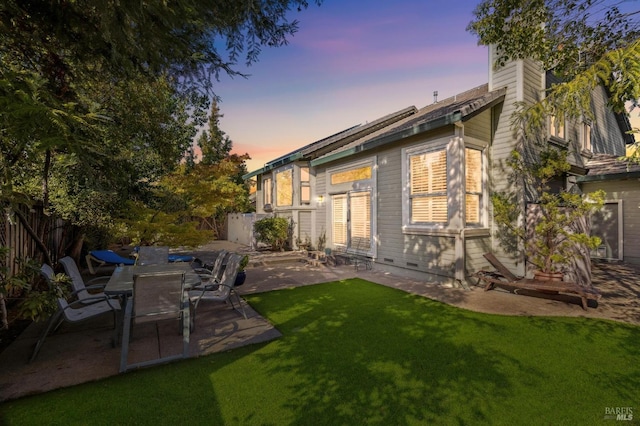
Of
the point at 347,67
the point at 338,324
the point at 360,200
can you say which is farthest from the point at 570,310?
the point at 347,67

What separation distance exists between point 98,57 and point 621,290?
465 inches

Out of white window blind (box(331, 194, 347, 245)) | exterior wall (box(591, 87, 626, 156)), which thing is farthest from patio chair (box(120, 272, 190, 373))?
exterior wall (box(591, 87, 626, 156))

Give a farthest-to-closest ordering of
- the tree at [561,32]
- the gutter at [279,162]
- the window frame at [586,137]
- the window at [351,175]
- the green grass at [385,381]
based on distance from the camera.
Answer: the gutter at [279,162] < the window frame at [586,137] < the window at [351,175] < the tree at [561,32] < the green grass at [385,381]

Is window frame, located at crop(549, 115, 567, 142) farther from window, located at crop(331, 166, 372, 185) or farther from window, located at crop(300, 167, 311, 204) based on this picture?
window, located at crop(300, 167, 311, 204)

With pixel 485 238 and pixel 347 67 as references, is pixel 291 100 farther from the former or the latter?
pixel 485 238

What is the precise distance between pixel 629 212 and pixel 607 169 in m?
1.71

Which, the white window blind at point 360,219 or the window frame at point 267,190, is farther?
the window frame at point 267,190

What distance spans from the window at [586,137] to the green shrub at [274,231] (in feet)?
40.8

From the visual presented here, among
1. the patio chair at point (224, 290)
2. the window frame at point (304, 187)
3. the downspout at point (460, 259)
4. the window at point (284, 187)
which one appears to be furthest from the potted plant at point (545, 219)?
the window at point (284, 187)

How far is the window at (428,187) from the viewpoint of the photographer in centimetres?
788

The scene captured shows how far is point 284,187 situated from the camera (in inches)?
587

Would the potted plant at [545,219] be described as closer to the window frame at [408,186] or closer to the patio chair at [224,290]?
the window frame at [408,186]

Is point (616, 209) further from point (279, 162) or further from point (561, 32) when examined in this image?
point (279, 162)

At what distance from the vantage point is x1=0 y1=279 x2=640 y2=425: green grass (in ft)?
9.06
